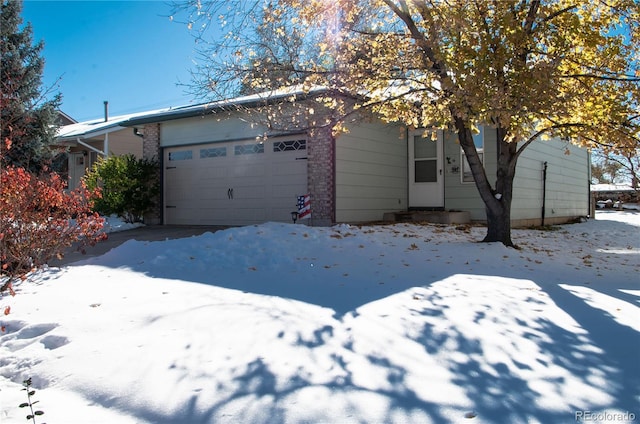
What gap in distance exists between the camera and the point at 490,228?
7949mm

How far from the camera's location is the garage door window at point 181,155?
1333 cm

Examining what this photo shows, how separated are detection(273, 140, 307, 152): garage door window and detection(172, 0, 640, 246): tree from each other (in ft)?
7.50

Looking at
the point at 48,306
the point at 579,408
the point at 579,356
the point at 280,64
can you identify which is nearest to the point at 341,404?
the point at 579,408

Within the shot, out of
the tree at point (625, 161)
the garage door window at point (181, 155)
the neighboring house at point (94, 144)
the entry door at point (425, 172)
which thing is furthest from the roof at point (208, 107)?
the tree at point (625, 161)

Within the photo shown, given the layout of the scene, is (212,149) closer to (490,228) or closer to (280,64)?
(280,64)

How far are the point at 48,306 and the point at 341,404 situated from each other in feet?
11.2

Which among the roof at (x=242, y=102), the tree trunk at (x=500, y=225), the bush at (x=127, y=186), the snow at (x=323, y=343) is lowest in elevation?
the snow at (x=323, y=343)

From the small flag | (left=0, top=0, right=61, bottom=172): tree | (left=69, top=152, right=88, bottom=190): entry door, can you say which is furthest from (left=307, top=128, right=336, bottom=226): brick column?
(left=69, top=152, right=88, bottom=190): entry door

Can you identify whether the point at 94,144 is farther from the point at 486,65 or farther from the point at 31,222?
the point at 486,65

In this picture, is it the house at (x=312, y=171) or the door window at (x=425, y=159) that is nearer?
the house at (x=312, y=171)

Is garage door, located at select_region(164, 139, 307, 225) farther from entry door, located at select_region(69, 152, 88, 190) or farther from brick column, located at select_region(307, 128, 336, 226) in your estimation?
entry door, located at select_region(69, 152, 88, 190)

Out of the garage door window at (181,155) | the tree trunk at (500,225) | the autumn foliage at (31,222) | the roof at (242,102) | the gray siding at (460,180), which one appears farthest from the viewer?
the garage door window at (181,155)

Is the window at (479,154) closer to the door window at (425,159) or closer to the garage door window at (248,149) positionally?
the door window at (425,159)

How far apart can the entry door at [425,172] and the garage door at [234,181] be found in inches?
145
